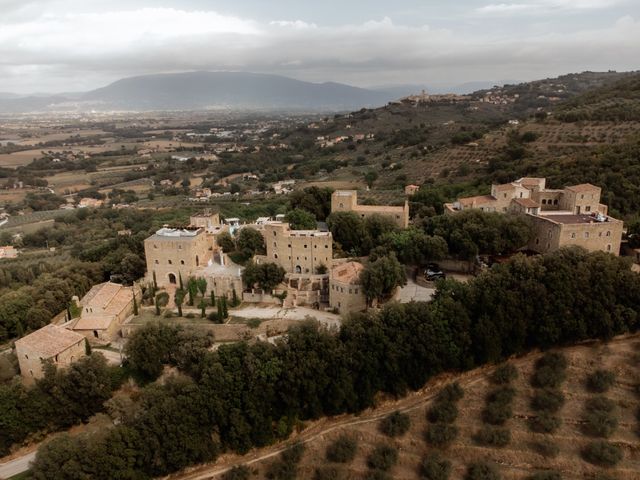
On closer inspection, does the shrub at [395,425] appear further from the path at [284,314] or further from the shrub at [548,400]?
the path at [284,314]

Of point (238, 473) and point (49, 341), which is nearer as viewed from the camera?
point (238, 473)

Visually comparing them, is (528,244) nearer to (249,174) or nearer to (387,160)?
(387,160)

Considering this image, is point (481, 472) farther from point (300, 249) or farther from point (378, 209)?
point (378, 209)

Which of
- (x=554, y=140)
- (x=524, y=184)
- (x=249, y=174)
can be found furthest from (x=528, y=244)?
(x=249, y=174)

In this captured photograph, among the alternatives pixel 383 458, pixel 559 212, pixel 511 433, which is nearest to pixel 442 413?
pixel 511 433

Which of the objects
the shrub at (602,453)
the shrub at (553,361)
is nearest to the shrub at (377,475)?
the shrub at (602,453)

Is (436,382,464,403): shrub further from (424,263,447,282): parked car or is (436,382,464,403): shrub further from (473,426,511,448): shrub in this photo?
(424,263,447,282): parked car
